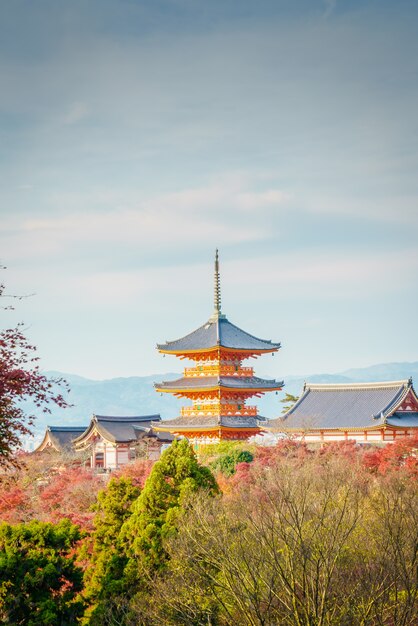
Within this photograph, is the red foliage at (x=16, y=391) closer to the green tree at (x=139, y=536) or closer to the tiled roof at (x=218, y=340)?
the green tree at (x=139, y=536)

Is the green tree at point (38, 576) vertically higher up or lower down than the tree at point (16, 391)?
lower down

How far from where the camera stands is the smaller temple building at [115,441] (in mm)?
55719

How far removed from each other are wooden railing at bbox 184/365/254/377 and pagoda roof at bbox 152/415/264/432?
223 centimetres

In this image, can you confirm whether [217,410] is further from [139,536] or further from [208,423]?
[139,536]

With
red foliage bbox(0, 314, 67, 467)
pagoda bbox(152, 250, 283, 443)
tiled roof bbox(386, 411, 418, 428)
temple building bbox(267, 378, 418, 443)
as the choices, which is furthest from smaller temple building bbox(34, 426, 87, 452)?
red foliage bbox(0, 314, 67, 467)

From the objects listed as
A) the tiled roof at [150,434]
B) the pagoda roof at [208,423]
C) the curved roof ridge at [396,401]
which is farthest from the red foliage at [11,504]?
the tiled roof at [150,434]

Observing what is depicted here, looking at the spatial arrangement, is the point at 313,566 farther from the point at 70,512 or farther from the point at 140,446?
the point at 140,446

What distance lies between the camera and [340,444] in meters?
39.2

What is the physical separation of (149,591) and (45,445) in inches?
1808

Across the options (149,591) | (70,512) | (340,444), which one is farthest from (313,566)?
(340,444)

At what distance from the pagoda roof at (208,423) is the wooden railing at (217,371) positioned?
7.33 ft

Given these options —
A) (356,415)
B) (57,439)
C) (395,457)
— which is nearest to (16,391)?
(395,457)

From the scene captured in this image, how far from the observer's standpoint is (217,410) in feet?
153

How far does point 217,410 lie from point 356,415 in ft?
24.3
